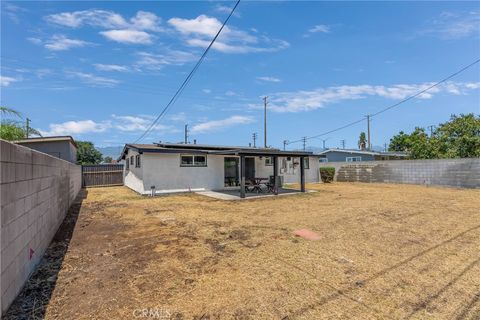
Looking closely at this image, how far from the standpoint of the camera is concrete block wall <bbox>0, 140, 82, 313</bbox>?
2.93 m

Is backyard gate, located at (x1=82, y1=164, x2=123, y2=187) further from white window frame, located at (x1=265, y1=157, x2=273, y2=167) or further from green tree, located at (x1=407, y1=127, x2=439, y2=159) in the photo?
green tree, located at (x1=407, y1=127, x2=439, y2=159)

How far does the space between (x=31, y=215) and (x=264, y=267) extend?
3651 millimetres

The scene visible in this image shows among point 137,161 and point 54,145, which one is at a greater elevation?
point 54,145

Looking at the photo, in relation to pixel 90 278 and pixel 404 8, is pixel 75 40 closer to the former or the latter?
pixel 90 278

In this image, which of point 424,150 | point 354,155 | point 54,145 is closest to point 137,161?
point 54,145

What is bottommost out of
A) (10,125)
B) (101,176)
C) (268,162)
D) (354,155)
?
(101,176)

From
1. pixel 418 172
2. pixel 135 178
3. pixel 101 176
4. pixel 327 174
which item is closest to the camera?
pixel 135 178

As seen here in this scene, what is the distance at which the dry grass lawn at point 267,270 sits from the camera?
3.24 metres

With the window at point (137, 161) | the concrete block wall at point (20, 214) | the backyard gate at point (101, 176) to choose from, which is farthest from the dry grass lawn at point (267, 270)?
the backyard gate at point (101, 176)

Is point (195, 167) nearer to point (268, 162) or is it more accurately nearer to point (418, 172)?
point (268, 162)

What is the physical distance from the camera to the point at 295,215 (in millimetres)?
8766

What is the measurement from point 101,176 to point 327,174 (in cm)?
1807

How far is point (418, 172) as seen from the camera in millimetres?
18953

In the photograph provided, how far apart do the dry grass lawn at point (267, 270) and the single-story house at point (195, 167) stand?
646cm
